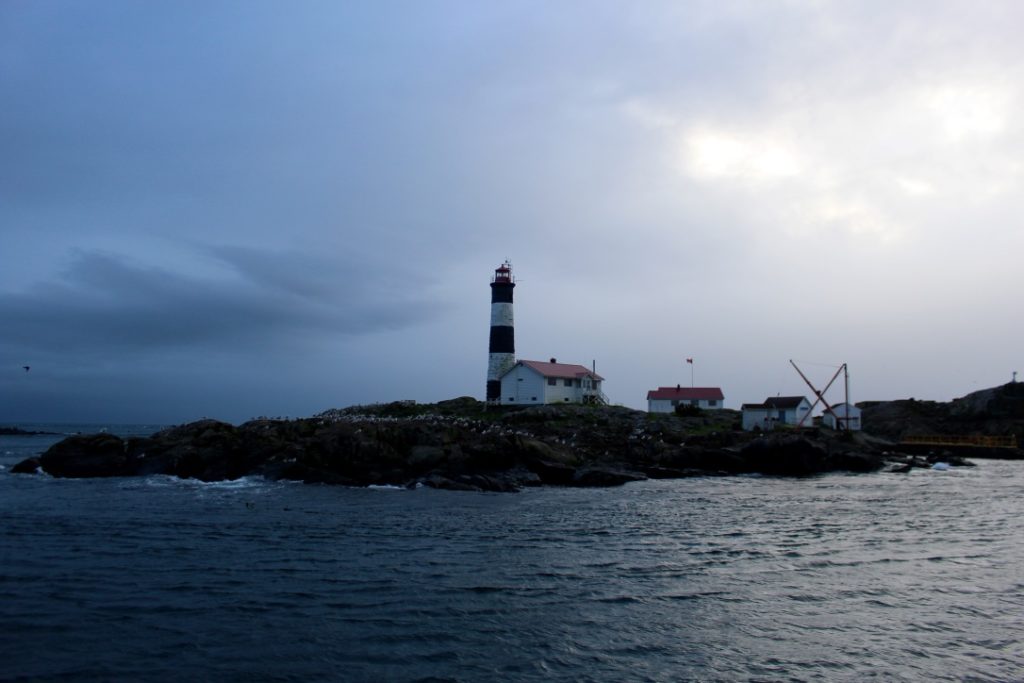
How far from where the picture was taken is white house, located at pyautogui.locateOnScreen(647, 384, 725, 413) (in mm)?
80250

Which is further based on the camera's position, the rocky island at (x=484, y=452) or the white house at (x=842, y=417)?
the white house at (x=842, y=417)

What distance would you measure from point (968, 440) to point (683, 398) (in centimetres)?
2634

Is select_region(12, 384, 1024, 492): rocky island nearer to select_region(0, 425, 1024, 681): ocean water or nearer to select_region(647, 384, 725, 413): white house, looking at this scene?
select_region(0, 425, 1024, 681): ocean water

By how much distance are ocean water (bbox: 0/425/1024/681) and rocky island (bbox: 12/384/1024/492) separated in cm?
791

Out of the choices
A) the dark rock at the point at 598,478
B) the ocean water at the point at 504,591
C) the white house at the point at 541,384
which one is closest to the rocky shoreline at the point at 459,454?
the dark rock at the point at 598,478

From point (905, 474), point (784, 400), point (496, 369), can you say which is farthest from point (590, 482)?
point (784, 400)

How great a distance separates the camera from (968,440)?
224 ft

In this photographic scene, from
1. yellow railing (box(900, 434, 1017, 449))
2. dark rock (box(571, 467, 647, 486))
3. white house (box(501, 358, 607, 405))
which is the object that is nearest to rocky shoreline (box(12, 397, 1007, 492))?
dark rock (box(571, 467, 647, 486))

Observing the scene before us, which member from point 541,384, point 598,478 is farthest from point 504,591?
A: point 541,384

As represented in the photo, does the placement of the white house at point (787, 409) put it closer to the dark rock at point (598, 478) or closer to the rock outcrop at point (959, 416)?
the rock outcrop at point (959, 416)

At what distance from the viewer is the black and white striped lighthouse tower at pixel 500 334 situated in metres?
72.6

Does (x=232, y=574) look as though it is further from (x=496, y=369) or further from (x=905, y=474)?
(x=496, y=369)

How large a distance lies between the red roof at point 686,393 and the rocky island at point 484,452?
639 inches

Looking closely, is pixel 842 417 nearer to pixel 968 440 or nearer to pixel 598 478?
pixel 968 440
